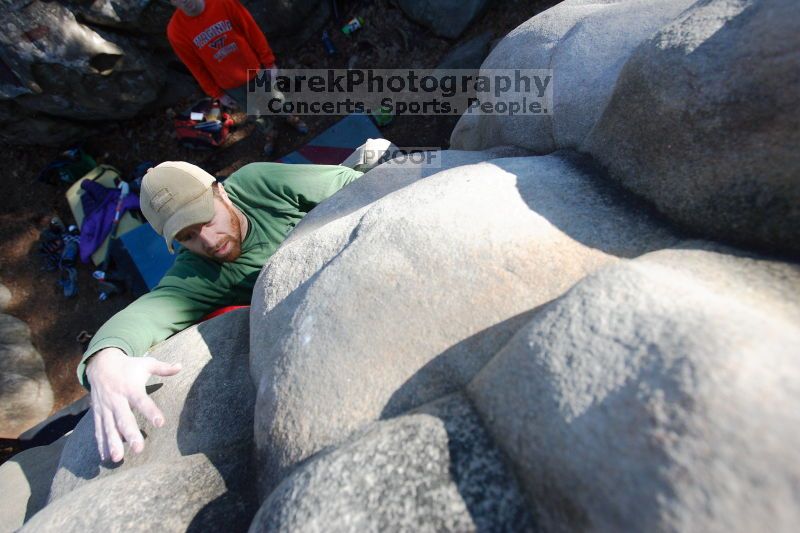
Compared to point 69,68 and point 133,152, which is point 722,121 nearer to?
point 69,68

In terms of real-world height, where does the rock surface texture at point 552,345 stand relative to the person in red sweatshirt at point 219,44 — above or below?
below

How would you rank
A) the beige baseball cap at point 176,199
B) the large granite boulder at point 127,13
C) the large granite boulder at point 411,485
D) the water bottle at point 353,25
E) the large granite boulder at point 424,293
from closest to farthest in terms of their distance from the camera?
Result: the large granite boulder at point 411,485
the large granite boulder at point 424,293
the beige baseball cap at point 176,199
the large granite boulder at point 127,13
the water bottle at point 353,25

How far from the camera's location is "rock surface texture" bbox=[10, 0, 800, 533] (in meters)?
0.71

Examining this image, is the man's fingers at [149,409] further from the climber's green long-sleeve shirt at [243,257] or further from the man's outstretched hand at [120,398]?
the climber's green long-sleeve shirt at [243,257]

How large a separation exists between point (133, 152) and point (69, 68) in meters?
0.98

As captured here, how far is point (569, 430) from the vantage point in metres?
0.80

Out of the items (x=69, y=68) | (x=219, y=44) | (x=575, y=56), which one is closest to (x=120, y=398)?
(x=575, y=56)

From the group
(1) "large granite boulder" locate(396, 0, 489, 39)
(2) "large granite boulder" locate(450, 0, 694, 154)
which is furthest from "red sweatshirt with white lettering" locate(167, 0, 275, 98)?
(2) "large granite boulder" locate(450, 0, 694, 154)

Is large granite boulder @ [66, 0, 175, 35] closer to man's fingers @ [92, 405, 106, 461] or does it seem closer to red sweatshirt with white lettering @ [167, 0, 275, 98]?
red sweatshirt with white lettering @ [167, 0, 275, 98]

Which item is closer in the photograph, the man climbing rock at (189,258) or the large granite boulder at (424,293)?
the large granite boulder at (424,293)

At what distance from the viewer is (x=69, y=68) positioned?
438 centimetres

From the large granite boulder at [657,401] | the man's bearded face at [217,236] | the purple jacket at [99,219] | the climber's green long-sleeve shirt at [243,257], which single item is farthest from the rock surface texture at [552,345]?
the purple jacket at [99,219]

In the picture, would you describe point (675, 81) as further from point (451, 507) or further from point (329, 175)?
point (329, 175)

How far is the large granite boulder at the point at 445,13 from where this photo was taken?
14.6ft
